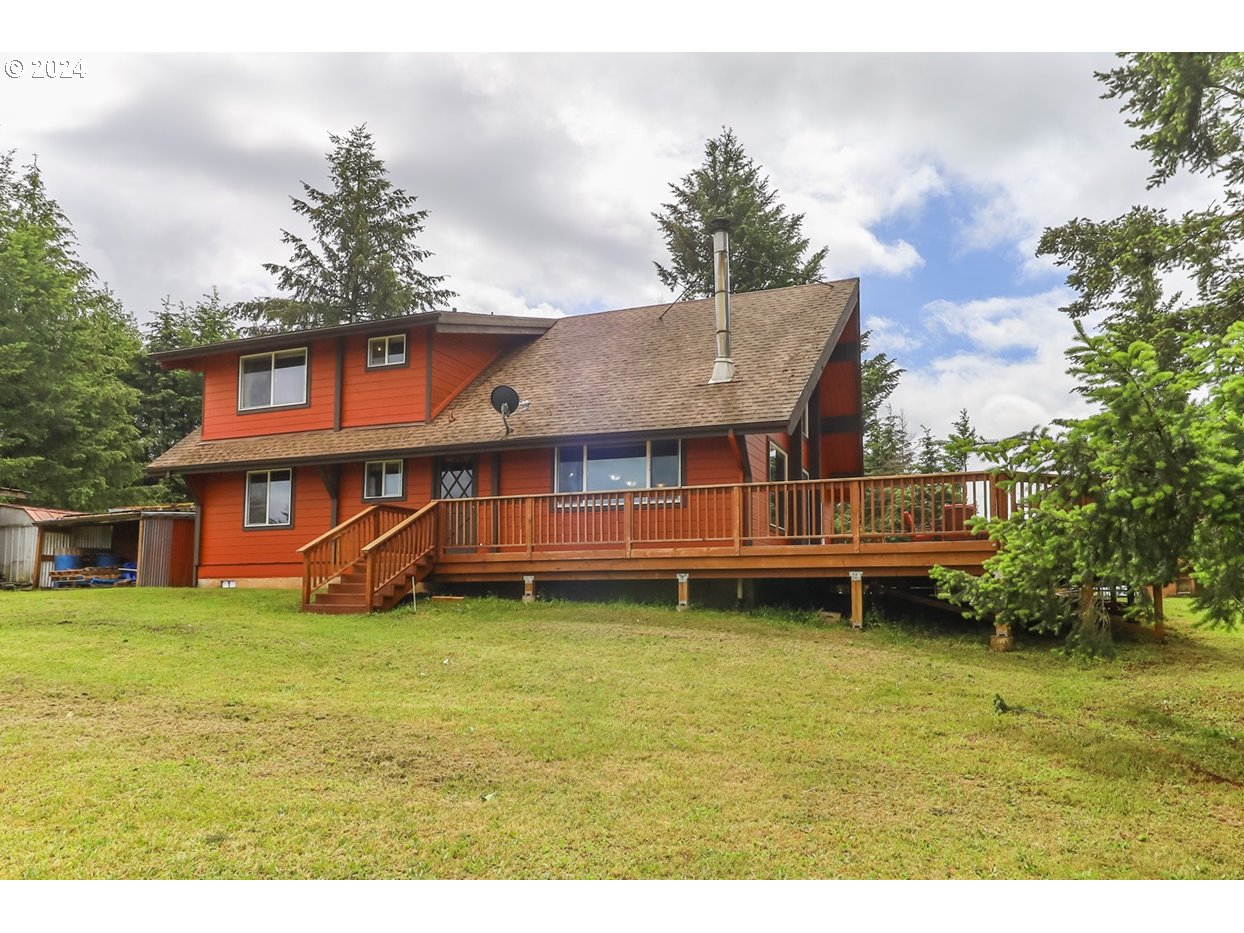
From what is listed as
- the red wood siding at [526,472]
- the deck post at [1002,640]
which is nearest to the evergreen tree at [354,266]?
the red wood siding at [526,472]

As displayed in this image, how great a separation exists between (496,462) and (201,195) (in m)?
6.56

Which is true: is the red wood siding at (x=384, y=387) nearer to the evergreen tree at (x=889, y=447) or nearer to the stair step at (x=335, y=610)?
the stair step at (x=335, y=610)

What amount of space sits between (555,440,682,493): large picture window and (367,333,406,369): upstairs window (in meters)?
3.45

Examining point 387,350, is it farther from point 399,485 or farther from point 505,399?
point 505,399

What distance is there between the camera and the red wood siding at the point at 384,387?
13734mm

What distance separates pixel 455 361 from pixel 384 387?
122 centimetres

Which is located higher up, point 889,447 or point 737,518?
point 889,447

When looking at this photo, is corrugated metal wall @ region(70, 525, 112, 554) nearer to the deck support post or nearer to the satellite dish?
the satellite dish

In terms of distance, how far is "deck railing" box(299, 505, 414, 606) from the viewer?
1074 centimetres

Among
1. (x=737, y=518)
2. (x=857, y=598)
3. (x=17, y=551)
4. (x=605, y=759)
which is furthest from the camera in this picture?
(x=17, y=551)

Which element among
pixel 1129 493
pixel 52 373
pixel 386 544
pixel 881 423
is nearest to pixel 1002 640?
pixel 1129 493

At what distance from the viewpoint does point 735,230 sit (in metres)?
22.8

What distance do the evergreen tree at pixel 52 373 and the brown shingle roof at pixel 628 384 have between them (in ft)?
21.3
